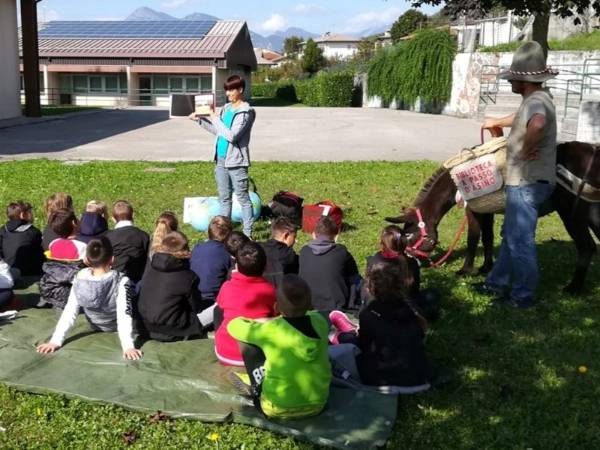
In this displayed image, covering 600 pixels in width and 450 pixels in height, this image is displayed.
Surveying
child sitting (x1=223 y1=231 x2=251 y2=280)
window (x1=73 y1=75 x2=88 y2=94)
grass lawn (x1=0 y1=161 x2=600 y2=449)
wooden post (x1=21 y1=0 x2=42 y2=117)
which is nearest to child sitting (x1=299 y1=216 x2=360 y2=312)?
child sitting (x1=223 y1=231 x2=251 y2=280)

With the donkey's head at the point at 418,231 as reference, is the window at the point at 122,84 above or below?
above

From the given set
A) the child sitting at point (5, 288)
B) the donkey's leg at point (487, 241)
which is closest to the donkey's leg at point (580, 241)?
the donkey's leg at point (487, 241)

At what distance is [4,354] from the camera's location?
4.81m

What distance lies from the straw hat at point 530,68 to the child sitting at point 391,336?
234 cm

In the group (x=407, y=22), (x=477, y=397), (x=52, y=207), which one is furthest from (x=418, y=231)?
(x=407, y=22)

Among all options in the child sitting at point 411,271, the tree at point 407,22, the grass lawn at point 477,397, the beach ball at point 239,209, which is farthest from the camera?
the tree at point 407,22

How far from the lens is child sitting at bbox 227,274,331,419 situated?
12.8ft

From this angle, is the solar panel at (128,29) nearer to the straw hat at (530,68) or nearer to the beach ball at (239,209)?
the beach ball at (239,209)

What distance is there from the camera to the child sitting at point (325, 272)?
5.62 meters

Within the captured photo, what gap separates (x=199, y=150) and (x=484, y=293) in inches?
505

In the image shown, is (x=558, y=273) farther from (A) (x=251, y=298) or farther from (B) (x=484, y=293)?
(A) (x=251, y=298)

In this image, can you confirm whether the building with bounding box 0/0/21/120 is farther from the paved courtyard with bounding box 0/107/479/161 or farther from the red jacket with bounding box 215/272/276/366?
the red jacket with bounding box 215/272/276/366

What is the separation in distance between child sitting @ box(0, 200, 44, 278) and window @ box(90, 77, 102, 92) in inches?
2038

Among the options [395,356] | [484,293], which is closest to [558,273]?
[484,293]
